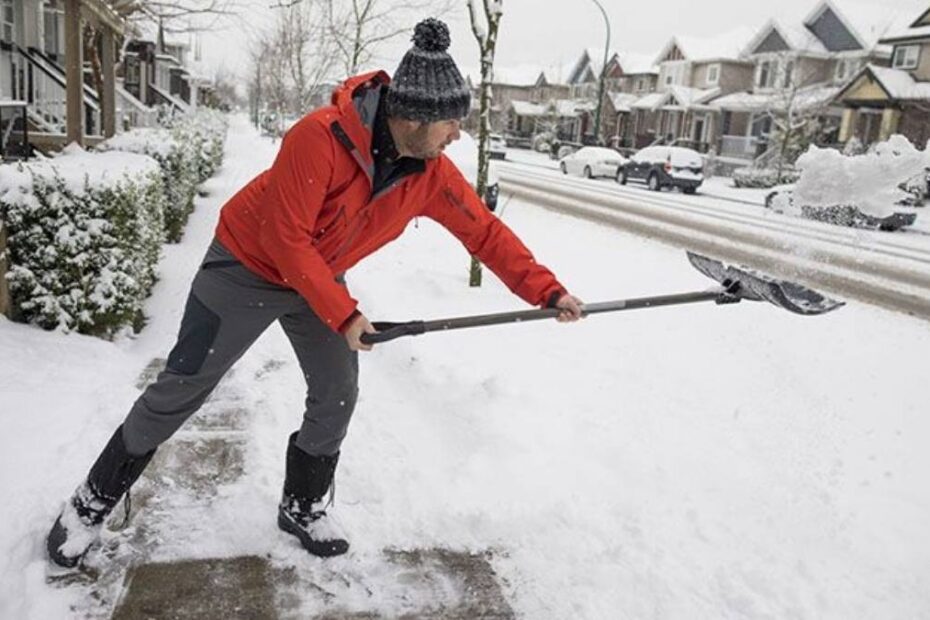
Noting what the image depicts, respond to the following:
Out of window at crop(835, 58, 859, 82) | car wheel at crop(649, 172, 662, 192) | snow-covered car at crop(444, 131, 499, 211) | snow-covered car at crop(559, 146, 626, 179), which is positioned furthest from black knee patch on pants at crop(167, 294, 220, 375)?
window at crop(835, 58, 859, 82)

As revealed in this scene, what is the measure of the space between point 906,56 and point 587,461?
120 ft

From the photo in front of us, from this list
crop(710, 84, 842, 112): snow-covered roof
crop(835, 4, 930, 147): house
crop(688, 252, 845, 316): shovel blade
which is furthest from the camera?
crop(710, 84, 842, 112): snow-covered roof

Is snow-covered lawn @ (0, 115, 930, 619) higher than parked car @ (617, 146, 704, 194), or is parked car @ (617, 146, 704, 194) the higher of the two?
parked car @ (617, 146, 704, 194)

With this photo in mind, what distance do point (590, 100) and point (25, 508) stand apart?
2268 inches

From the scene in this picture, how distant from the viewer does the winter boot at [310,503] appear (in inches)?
110

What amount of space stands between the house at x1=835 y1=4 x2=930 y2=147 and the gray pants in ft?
102

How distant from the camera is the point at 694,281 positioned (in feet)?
28.6

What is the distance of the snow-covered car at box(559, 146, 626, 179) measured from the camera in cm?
2780

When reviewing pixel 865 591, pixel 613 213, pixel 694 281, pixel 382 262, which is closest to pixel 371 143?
pixel 865 591

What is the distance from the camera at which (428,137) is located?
2.31 metres

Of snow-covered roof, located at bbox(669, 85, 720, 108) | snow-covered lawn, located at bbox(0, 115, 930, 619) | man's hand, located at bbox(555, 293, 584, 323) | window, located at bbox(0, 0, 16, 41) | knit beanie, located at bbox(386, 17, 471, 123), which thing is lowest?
snow-covered lawn, located at bbox(0, 115, 930, 619)

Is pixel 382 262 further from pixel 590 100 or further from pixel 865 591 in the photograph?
pixel 590 100

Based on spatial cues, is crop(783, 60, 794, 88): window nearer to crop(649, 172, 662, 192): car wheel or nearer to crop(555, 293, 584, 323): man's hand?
crop(649, 172, 662, 192): car wheel

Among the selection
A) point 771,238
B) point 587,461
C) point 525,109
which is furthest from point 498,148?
point 587,461
